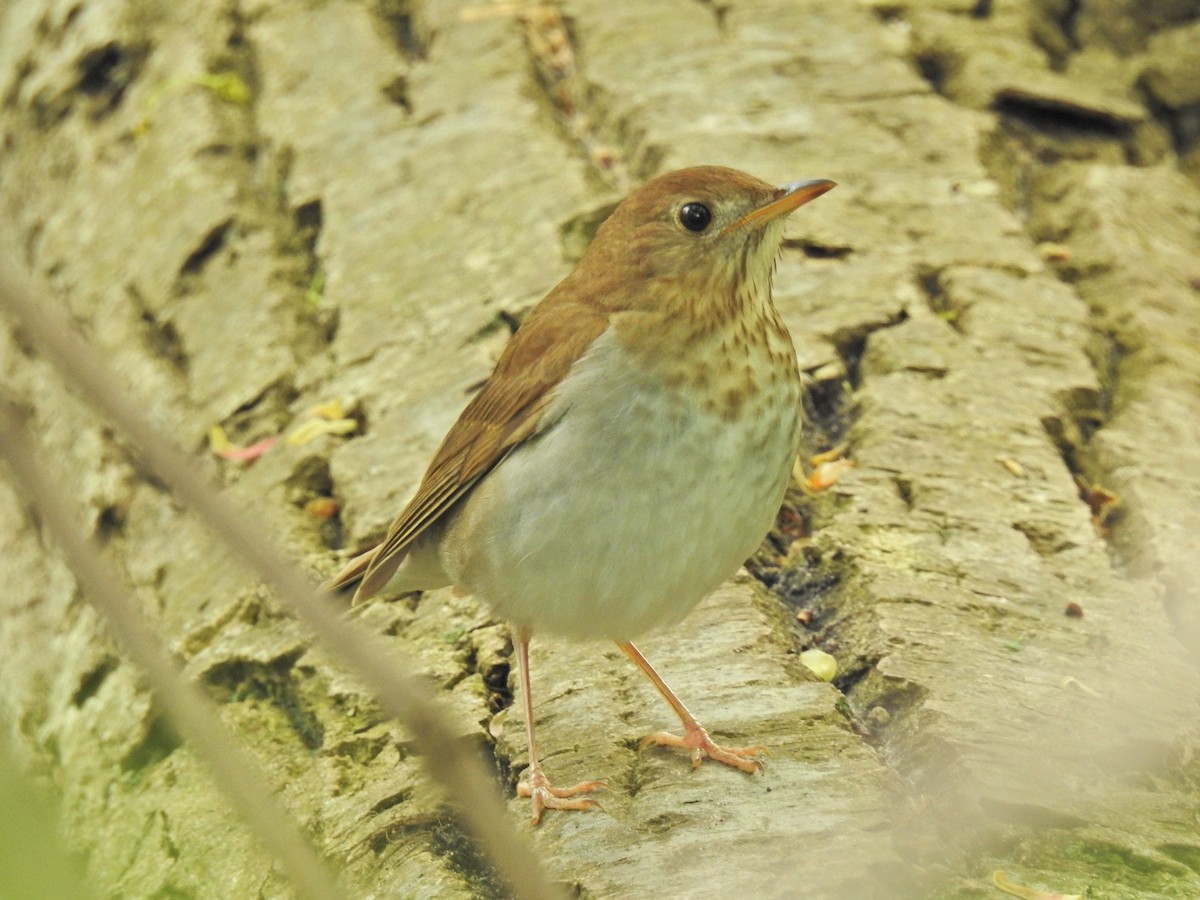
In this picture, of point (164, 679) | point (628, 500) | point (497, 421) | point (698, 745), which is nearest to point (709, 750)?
point (698, 745)

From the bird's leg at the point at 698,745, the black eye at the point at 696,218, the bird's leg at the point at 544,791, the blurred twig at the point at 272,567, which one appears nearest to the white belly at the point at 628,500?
the bird's leg at the point at 698,745

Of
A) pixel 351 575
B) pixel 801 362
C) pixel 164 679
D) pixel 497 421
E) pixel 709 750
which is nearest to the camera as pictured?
pixel 164 679

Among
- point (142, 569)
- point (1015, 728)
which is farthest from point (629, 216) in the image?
point (142, 569)

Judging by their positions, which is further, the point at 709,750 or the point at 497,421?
the point at 497,421

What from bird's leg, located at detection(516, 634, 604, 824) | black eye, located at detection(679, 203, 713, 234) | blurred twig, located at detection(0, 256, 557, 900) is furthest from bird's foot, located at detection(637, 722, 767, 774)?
blurred twig, located at detection(0, 256, 557, 900)

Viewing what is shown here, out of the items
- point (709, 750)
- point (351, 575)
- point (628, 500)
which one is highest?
point (628, 500)

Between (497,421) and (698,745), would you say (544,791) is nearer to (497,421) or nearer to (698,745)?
(698,745)

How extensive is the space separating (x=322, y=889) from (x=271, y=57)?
20.6 ft

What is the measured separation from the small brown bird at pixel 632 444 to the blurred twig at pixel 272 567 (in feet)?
7.73

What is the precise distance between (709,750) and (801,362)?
167 centimetres

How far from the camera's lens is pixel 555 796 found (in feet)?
10.9

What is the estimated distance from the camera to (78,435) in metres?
5.70

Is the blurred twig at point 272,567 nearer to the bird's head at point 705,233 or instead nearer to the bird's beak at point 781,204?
the bird's head at point 705,233

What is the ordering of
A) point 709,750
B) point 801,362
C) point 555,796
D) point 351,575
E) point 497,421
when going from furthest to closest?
point 801,362 < point 351,575 < point 497,421 < point 709,750 < point 555,796
